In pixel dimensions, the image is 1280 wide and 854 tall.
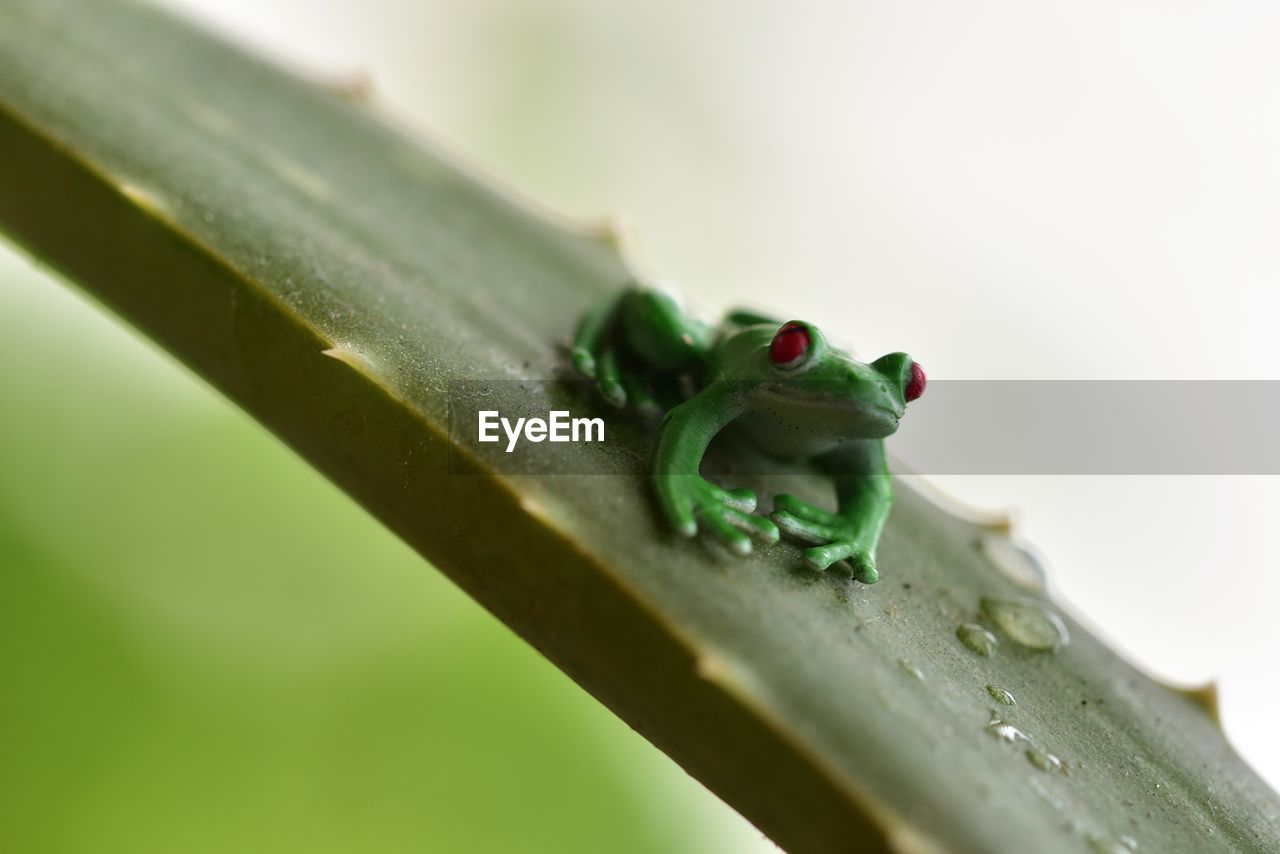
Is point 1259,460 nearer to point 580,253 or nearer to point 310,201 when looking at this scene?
point 580,253

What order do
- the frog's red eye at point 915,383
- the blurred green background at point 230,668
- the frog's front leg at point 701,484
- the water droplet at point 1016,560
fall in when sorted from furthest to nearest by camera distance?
the blurred green background at point 230,668
the water droplet at point 1016,560
the frog's red eye at point 915,383
the frog's front leg at point 701,484

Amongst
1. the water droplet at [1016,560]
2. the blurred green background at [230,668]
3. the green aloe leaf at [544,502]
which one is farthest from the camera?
the blurred green background at [230,668]

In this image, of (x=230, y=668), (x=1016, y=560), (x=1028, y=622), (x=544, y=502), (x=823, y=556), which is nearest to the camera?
(x=544, y=502)

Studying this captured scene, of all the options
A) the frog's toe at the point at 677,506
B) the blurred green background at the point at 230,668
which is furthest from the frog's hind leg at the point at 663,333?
the blurred green background at the point at 230,668

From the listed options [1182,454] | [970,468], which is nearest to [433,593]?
[970,468]

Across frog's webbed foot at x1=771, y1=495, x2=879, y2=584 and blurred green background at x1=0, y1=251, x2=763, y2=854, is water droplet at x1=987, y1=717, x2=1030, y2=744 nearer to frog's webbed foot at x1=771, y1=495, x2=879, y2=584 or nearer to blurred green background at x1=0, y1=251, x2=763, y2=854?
frog's webbed foot at x1=771, y1=495, x2=879, y2=584

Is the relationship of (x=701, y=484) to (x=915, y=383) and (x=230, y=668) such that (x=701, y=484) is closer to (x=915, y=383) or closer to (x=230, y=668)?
(x=915, y=383)
